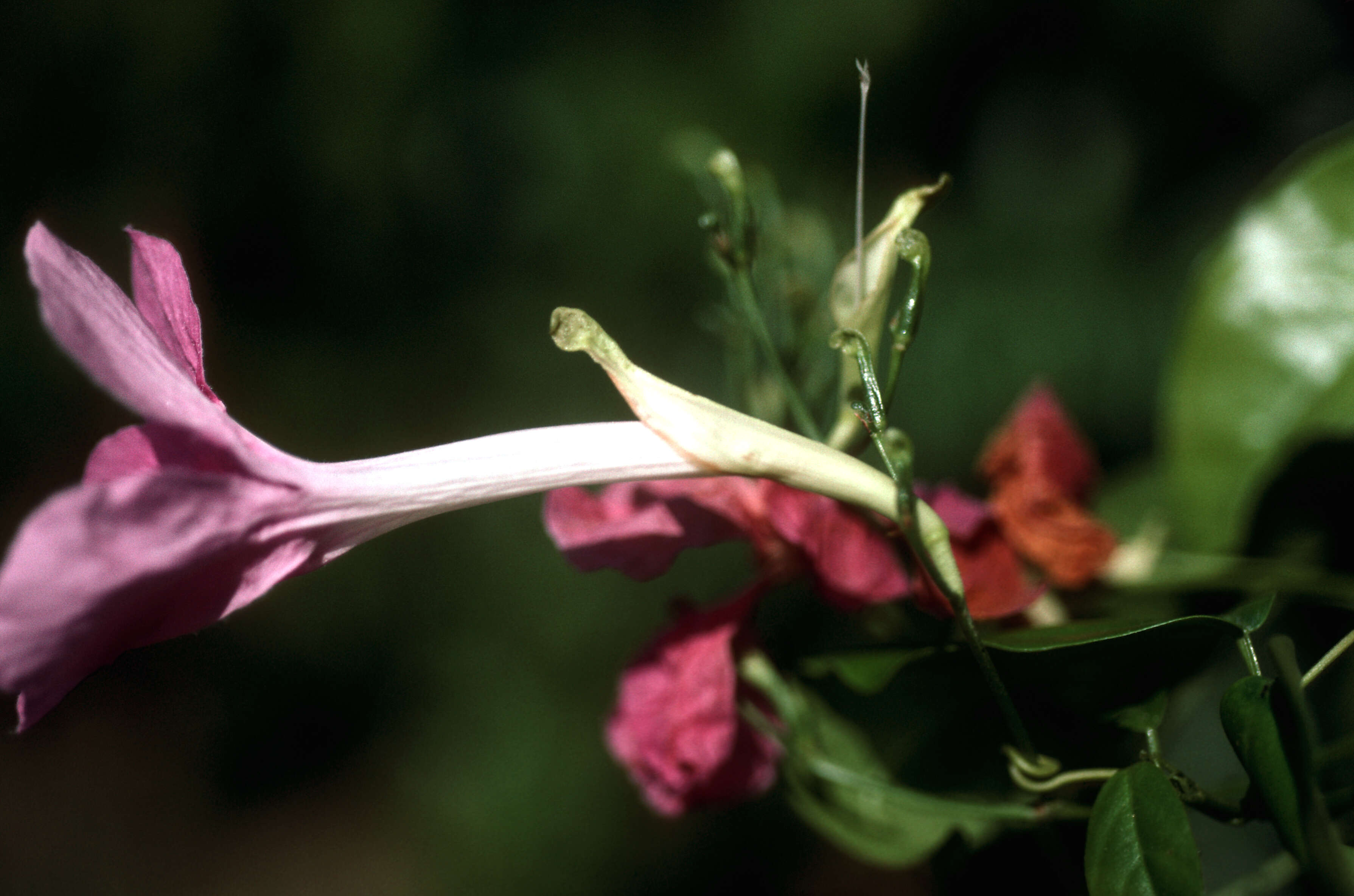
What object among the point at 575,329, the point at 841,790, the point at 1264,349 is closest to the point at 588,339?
the point at 575,329

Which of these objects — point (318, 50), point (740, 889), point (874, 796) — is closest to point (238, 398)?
point (318, 50)

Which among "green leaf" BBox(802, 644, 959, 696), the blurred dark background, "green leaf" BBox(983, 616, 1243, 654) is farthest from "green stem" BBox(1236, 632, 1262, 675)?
the blurred dark background

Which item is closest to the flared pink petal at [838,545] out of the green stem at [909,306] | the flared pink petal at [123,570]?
the green stem at [909,306]

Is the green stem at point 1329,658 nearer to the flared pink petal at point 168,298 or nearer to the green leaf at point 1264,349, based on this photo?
the green leaf at point 1264,349

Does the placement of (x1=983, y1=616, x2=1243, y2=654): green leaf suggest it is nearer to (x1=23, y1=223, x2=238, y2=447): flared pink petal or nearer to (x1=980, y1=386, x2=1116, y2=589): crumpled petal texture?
(x1=980, y1=386, x2=1116, y2=589): crumpled petal texture

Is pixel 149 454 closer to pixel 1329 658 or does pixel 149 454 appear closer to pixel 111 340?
pixel 111 340

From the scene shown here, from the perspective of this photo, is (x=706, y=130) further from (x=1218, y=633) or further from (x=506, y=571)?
(x=1218, y=633)

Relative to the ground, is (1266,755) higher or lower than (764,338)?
lower
